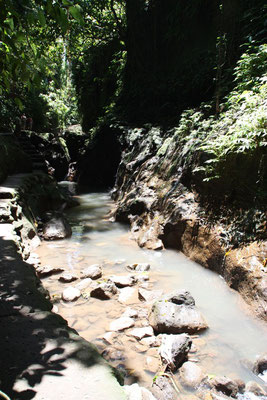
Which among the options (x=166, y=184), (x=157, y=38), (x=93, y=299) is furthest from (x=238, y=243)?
(x=157, y=38)

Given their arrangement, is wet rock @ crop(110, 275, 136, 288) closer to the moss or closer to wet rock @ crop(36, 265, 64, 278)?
wet rock @ crop(36, 265, 64, 278)

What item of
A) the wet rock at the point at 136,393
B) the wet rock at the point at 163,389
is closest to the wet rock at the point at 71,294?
the wet rock at the point at 163,389

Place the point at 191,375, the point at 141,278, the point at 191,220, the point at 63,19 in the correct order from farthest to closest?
1. the point at 191,220
2. the point at 141,278
3. the point at 191,375
4. the point at 63,19

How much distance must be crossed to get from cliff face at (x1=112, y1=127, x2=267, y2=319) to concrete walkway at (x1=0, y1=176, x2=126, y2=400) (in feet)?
7.70

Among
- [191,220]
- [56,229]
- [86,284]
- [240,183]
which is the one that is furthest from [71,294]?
[240,183]

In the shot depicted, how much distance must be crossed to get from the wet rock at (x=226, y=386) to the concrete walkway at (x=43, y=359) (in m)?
1.07

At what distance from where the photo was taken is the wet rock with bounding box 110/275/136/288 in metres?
4.39

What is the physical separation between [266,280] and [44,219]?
230 inches

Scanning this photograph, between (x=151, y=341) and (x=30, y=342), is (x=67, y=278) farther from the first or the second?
(x=30, y=342)

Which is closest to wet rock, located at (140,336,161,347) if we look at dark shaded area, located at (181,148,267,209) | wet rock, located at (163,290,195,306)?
wet rock, located at (163,290,195,306)

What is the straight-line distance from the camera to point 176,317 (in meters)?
3.28

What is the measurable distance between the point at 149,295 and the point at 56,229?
373 cm

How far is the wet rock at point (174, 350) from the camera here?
2662mm

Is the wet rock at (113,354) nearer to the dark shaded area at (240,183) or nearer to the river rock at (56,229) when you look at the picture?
the dark shaded area at (240,183)
